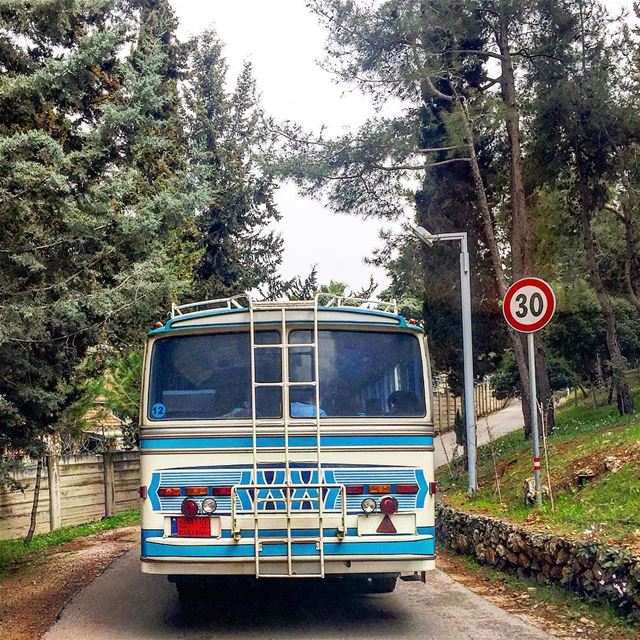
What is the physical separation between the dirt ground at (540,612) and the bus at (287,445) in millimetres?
1271

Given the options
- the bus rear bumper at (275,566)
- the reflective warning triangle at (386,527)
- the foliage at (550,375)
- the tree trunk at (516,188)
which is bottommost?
the bus rear bumper at (275,566)

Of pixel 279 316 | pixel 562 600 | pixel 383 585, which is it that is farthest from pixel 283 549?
pixel 562 600

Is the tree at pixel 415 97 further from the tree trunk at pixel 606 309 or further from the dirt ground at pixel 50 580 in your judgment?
the dirt ground at pixel 50 580

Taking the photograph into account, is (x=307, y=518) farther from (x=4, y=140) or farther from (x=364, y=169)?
(x=364, y=169)

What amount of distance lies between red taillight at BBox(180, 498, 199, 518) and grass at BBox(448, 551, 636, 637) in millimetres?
3433

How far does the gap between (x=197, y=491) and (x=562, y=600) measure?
12.0 ft

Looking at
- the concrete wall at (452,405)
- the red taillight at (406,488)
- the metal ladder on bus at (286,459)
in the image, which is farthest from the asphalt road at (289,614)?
the concrete wall at (452,405)

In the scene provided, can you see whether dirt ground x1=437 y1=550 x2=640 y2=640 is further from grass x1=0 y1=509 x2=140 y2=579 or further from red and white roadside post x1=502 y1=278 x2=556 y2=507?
grass x1=0 y1=509 x2=140 y2=579

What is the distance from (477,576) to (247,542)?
4.23 meters

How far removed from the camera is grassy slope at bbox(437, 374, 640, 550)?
9.50m

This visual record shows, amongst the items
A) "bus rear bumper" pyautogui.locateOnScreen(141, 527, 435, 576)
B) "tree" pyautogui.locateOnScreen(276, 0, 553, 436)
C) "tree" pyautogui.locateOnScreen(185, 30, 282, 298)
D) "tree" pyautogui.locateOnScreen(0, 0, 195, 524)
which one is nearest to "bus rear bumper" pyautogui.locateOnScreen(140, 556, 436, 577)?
"bus rear bumper" pyautogui.locateOnScreen(141, 527, 435, 576)

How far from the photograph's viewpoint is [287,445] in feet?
26.4

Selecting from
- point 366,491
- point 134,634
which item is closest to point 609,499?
point 366,491

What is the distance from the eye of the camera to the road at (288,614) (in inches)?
325
